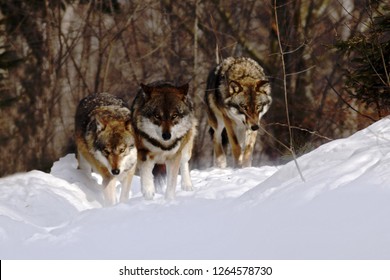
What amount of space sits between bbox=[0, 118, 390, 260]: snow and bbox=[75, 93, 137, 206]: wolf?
1118 mm

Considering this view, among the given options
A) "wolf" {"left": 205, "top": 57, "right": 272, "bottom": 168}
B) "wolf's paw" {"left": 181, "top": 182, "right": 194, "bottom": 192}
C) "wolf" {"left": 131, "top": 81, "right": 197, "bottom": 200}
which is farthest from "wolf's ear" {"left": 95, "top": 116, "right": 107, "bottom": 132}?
"wolf" {"left": 205, "top": 57, "right": 272, "bottom": 168}

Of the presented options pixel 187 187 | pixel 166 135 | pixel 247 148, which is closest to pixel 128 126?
pixel 166 135

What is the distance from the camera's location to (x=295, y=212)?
19.2ft

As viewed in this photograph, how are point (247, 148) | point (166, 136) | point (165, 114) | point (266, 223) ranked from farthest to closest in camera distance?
point (247, 148) → point (165, 114) → point (166, 136) → point (266, 223)

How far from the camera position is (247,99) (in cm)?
1223

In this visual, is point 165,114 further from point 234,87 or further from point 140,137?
point 234,87

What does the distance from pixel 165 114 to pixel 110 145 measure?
926 millimetres

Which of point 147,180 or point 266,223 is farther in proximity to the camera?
point 147,180

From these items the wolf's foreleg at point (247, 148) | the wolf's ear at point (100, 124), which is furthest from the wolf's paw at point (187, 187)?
the wolf's foreleg at point (247, 148)

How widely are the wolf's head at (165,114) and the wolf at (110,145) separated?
0.33 metres

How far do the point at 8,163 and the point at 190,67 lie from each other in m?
6.14

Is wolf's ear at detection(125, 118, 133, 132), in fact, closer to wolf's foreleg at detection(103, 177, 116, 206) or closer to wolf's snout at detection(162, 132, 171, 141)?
wolf's foreleg at detection(103, 177, 116, 206)

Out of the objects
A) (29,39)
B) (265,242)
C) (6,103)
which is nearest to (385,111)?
(265,242)

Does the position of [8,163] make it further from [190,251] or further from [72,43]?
[190,251]
